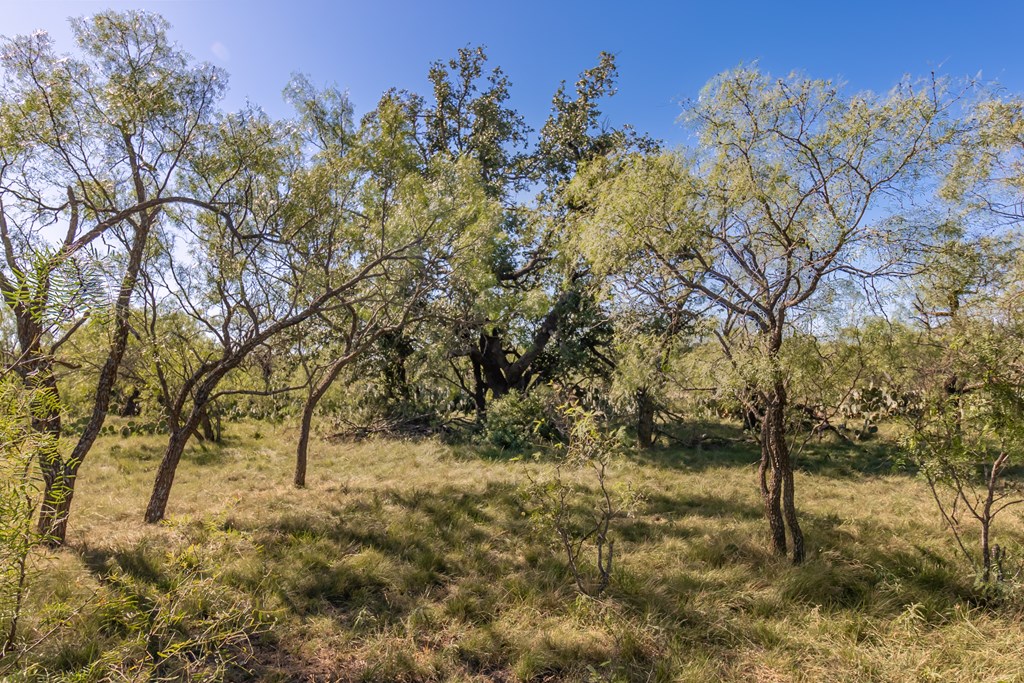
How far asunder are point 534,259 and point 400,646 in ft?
40.2

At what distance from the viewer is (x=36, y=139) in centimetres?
619

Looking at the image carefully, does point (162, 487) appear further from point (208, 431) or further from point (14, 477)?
point (208, 431)

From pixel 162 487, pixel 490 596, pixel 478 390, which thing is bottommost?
pixel 490 596

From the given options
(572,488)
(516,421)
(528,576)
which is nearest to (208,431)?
(516,421)

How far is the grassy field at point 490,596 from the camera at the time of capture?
4.16 meters

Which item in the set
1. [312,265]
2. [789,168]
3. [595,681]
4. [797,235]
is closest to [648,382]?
[797,235]

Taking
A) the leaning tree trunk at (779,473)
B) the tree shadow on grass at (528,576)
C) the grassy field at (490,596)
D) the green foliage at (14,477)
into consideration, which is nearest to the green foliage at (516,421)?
the grassy field at (490,596)

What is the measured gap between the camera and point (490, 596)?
213 inches

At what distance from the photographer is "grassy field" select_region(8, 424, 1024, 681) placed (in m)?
4.16

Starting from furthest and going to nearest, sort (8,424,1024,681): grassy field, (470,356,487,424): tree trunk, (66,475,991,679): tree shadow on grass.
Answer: (470,356,487,424): tree trunk < (66,475,991,679): tree shadow on grass < (8,424,1024,681): grassy field

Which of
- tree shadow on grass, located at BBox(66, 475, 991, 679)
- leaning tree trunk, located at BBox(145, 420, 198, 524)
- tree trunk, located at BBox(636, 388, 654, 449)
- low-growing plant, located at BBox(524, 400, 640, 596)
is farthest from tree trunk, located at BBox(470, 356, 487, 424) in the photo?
low-growing plant, located at BBox(524, 400, 640, 596)

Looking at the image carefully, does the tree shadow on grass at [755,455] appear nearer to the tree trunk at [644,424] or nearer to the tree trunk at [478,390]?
the tree trunk at [644,424]

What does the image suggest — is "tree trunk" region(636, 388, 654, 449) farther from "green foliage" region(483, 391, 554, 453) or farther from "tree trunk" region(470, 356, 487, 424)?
"tree trunk" region(470, 356, 487, 424)

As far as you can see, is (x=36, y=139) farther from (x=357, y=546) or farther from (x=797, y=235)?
(x=797, y=235)
